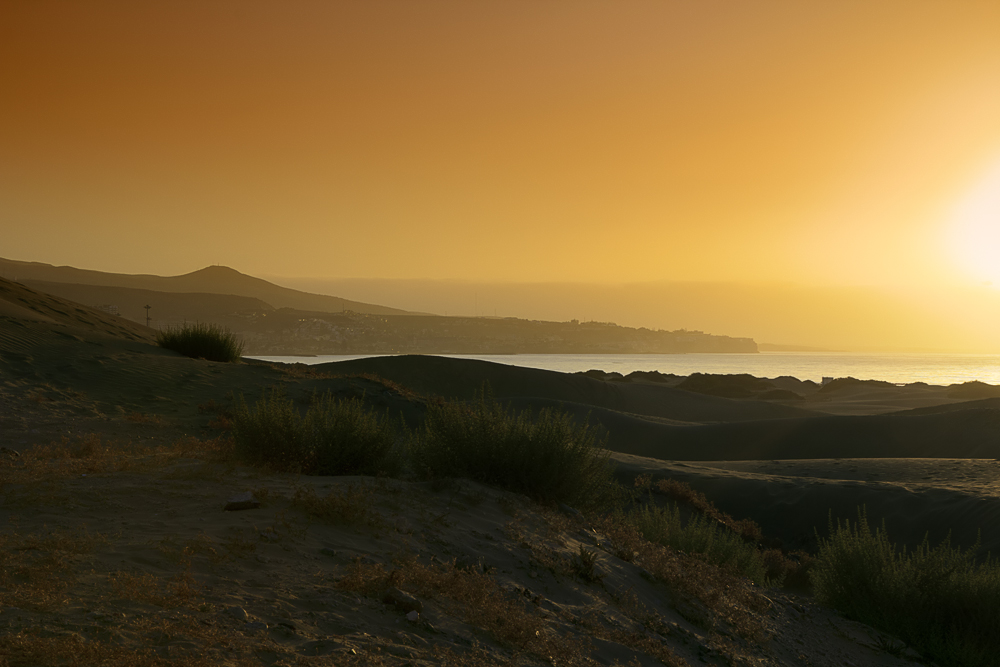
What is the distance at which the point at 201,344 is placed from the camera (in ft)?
73.2

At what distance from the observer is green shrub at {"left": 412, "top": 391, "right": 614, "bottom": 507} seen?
777cm

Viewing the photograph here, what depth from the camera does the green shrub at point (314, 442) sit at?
25.1ft

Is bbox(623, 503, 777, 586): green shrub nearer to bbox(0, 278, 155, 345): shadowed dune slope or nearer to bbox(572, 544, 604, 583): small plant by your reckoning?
bbox(572, 544, 604, 583): small plant

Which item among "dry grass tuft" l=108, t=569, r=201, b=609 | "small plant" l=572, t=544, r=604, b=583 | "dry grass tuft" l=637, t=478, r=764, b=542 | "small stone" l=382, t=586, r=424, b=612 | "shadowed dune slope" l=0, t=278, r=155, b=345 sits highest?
"shadowed dune slope" l=0, t=278, r=155, b=345

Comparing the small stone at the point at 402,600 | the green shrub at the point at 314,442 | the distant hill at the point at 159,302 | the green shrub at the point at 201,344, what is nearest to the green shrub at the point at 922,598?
the small stone at the point at 402,600

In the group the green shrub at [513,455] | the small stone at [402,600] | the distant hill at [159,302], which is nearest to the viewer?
the small stone at [402,600]

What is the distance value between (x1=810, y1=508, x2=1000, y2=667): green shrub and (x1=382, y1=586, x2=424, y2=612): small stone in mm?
4822

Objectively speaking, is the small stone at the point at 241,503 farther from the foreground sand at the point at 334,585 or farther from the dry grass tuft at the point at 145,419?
the dry grass tuft at the point at 145,419

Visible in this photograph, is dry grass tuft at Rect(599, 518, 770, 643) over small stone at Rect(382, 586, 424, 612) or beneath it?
beneath

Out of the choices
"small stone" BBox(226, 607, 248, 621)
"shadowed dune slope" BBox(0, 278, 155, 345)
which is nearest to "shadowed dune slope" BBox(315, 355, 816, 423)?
"shadowed dune slope" BBox(0, 278, 155, 345)

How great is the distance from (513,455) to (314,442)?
2.34 m

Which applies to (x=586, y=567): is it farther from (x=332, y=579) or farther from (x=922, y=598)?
(x=922, y=598)

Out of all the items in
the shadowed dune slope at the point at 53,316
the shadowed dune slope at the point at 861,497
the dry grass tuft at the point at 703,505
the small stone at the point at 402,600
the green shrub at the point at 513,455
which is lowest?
the dry grass tuft at the point at 703,505

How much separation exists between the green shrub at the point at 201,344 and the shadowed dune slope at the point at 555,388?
15.8 m
